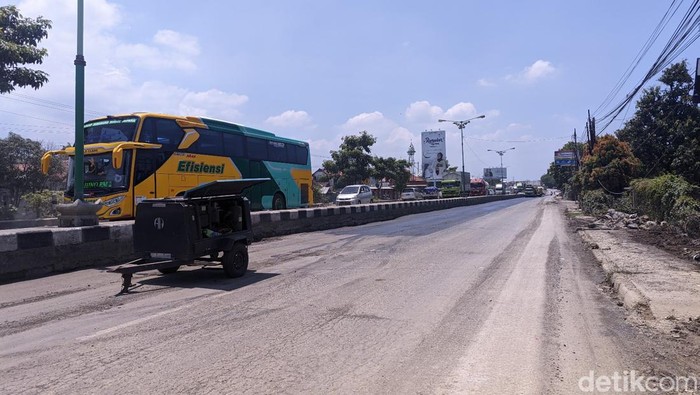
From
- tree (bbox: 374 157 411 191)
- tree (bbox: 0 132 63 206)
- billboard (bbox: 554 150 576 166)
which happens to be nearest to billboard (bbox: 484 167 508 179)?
billboard (bbox: 554 150 576 166)

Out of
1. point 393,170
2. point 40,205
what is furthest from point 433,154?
point 40,205

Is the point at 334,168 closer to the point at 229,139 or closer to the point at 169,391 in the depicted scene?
the point at 229,139

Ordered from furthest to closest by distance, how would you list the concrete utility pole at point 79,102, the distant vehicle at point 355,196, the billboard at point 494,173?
the billboard at point 494,173 → the distant vehicle at point 355,196 → the concrete utility pole at point 79,102

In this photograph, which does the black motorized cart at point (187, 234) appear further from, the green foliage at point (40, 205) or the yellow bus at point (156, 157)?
the green foliage at point (40, 205)

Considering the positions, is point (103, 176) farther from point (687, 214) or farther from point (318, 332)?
point (687, 214)

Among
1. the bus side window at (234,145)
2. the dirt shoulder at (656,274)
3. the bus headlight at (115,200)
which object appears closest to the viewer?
the dirt shoulder at (656,274)

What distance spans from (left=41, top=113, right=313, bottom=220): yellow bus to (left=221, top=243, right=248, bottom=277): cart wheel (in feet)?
16.0

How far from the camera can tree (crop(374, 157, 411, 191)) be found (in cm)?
5634

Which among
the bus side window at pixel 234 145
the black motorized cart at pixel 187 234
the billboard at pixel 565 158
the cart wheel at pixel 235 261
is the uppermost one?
the billboard at pixel 565 158

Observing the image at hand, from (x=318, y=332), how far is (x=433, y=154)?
62.0 m

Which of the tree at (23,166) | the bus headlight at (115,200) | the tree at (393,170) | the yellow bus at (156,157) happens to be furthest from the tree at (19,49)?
the tree at (393,170)

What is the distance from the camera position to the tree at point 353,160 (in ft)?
174

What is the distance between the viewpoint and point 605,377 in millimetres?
4262

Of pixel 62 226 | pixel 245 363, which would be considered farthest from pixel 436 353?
pixel 62 226
